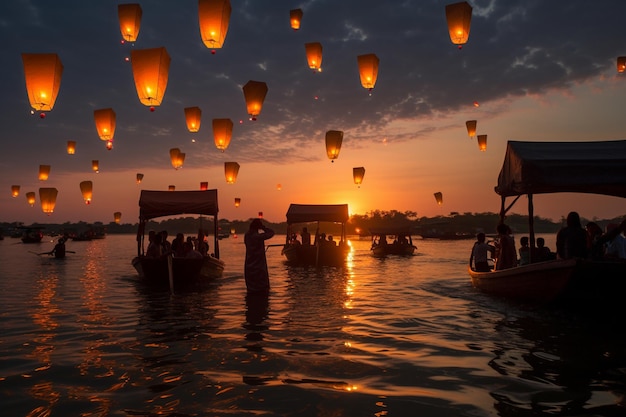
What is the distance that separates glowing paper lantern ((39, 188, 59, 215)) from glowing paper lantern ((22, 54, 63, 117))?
21.4 meters

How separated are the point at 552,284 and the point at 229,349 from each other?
5838 millimetres

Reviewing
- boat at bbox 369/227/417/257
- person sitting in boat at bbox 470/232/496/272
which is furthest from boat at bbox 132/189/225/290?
boat at bbox 369/227/417/257

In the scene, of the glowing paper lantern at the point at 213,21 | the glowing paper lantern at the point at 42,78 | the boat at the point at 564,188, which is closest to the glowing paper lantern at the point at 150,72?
the glowing paper lantern at the point at 213,21

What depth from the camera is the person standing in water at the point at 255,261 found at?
1092cm

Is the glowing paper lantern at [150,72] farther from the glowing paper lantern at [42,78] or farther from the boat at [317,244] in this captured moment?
the boat at [317,244]

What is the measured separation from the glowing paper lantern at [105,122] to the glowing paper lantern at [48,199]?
60.4 feet

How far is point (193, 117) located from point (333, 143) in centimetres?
510

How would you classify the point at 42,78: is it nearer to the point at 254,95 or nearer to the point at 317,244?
the point at 254,95

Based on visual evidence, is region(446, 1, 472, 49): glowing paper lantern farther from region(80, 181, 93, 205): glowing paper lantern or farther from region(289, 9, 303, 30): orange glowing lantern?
Result: region(80, 181, 93, 205): glowing paper lantern

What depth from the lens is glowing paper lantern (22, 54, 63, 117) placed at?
33.6 ft

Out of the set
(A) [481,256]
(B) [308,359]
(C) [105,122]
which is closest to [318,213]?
(A) [481,256]

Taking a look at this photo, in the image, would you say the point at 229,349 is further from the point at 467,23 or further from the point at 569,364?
the point at 467,23

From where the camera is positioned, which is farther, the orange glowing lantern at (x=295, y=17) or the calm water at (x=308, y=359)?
the orange glowing lantern at (x=295, y=17)

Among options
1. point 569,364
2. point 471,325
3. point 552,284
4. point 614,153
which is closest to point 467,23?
point 614,153
